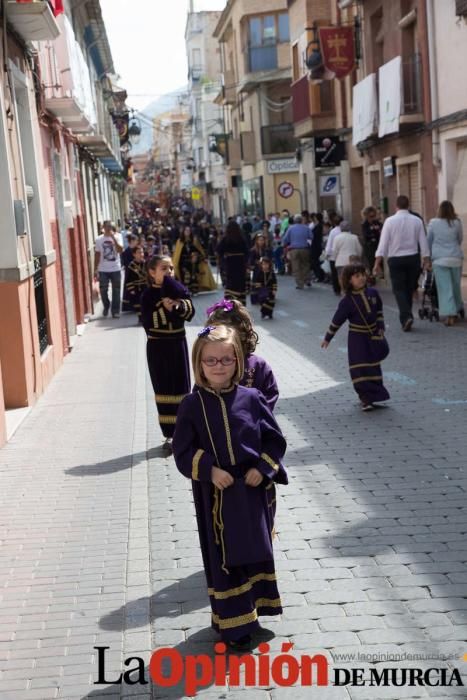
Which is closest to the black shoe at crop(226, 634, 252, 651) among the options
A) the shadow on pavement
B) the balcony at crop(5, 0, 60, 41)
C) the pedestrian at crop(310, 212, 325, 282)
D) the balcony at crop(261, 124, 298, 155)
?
the shadow on pavement

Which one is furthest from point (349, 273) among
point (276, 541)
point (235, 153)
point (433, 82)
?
point (235, 153)

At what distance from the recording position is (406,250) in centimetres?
1662

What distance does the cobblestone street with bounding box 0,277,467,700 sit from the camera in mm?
5137

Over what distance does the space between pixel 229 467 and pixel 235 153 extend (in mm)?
50743

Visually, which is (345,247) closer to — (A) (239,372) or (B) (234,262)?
(B) (234,262)

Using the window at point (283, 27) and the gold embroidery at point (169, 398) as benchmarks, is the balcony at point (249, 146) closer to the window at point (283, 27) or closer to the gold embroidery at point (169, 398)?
the window at point (283, 27)

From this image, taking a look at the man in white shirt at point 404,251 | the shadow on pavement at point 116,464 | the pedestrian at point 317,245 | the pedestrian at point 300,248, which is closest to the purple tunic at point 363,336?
the shadow on pavement at point 116,464

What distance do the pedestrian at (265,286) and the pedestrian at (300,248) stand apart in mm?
5309

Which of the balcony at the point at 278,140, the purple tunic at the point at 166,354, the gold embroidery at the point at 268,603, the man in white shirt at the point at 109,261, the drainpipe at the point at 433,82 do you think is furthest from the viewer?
the balcony at the point at 278,140

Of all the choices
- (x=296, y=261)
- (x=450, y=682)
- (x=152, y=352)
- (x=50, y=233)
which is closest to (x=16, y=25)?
(x=50, y=233)

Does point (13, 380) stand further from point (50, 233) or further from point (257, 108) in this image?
point (257, 108)

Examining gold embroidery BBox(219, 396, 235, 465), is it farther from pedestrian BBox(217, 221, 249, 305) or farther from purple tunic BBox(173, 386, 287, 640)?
pedestrian BBox(217, 221, 249, 305)

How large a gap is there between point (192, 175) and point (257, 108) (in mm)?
49760

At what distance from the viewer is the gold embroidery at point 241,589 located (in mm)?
5125
